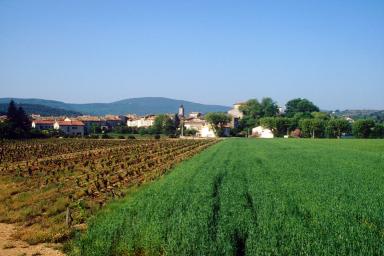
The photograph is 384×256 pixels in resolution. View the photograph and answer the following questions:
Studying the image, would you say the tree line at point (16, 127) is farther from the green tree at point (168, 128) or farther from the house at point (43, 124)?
the house at point (43, 124)

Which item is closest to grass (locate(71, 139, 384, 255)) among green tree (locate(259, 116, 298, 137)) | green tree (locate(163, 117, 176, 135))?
green tree (locate(259, 116, 298, 137))

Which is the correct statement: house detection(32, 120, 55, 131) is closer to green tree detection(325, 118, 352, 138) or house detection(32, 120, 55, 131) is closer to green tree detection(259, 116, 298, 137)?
green tree detection(259, 116, 298, 137)

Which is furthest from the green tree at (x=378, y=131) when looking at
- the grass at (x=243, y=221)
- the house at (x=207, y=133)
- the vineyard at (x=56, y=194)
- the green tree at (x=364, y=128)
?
the grass at (x=243, y=221)

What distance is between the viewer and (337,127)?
133750 millimetres

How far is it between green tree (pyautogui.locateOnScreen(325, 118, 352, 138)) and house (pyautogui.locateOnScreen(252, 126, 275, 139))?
747 inches

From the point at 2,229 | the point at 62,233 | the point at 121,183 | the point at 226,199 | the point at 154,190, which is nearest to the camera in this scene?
the point at 62,233

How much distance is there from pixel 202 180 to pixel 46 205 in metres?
8.44

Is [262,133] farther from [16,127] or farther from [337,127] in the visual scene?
[16,127]

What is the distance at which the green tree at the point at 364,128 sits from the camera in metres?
131

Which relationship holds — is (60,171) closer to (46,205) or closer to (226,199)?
(46,205)

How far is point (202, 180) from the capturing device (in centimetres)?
2497

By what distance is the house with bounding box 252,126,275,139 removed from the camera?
15150cm

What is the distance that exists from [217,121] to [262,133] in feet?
52.1

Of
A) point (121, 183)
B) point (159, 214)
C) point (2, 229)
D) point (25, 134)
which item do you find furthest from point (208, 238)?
point (25, 134)
